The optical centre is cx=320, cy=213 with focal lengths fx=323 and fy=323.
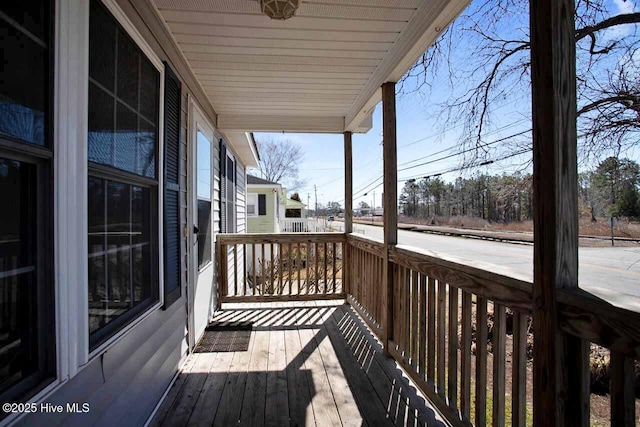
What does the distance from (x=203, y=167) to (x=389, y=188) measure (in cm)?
192

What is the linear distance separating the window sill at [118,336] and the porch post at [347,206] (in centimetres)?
262

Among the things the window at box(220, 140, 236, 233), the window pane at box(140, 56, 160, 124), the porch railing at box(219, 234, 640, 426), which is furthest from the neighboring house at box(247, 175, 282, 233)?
the window pane at box(140, 56, 160, 124)

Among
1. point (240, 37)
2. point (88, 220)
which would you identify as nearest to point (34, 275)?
point (88, 220)

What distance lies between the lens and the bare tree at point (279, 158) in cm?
2094

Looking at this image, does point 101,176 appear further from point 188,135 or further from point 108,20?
point 188,135

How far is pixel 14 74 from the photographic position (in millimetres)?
900

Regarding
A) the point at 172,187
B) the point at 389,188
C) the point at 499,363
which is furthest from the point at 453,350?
the point at 172,187

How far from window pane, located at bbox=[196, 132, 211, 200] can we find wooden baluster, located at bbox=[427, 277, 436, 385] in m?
2.23

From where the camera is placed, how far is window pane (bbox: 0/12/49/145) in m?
0.87

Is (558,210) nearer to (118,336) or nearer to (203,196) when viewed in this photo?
(118,336)

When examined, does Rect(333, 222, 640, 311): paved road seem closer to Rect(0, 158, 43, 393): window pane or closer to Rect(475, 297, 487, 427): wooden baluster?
Rect(475, 297, 487, 427): wooden baluster

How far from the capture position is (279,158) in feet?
71.0

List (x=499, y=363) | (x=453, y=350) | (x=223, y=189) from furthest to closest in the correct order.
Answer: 1. (x=223, y=189)
2. (x=453, y=350)
3. (x=499, y=363)

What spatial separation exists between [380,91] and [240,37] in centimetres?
126
